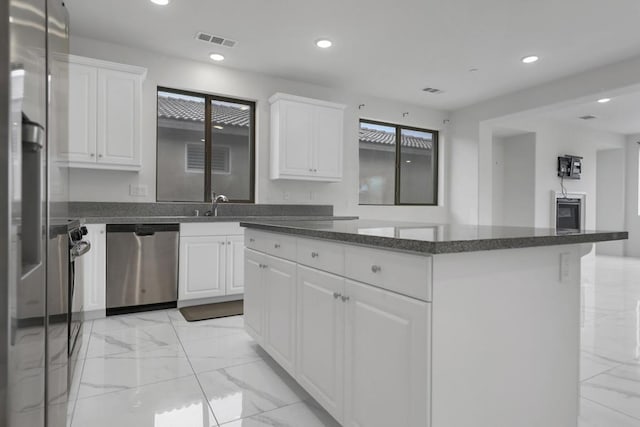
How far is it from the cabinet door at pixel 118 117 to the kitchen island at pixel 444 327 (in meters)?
2.75

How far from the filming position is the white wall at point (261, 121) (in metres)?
3.88

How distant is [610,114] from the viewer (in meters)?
6.52

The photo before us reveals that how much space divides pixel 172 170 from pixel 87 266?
1.68 m

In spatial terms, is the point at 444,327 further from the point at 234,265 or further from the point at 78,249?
the point at 234,265

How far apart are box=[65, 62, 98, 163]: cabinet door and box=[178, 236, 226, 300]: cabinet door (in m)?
1.22

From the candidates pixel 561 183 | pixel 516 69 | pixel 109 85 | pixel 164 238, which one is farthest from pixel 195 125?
pixel 561 183

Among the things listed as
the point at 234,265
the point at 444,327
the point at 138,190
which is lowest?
the point at 234,265

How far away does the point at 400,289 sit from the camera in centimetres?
122

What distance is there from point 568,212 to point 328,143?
5684 millimetres

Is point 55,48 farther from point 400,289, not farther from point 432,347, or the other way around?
point 432,347

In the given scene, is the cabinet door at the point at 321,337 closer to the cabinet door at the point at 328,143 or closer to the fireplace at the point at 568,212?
the cabinet door at the point at 328,143

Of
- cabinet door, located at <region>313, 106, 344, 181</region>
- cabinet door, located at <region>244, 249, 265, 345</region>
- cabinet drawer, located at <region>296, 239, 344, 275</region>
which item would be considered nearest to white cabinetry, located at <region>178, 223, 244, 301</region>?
cabinet door, located at <region>244, 249, 265, 345</region>

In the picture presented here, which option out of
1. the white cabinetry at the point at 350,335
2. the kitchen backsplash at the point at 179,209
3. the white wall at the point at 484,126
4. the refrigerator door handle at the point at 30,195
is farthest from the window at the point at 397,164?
the refrigerator door handle at the point at 30,195

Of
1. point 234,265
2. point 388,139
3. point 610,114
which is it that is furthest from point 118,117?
point 610,114
